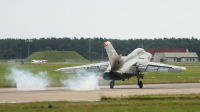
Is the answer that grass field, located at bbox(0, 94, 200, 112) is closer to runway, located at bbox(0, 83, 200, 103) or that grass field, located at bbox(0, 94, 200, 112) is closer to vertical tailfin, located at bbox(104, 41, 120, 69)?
runway, located at bbox(0, 83, 200, 103)

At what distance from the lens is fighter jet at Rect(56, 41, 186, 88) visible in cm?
4709

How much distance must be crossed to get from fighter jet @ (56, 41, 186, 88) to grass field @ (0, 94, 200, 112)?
41.9 feet

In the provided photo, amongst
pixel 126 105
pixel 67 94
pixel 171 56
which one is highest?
pixel 126 105

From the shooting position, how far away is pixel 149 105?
30.3 meters

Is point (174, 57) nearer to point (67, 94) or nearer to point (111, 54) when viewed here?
point (111, 54)

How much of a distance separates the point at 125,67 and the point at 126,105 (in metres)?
18.4

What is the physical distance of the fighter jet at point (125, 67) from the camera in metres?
47.1

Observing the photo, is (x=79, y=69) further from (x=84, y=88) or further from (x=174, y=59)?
(x=174, y=59)

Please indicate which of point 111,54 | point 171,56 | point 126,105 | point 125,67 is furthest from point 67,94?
point 171,56

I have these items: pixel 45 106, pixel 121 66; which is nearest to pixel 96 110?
pixel 45 106

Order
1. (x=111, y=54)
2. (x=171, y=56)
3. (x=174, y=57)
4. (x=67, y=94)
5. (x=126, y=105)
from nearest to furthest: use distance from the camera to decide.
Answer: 1. (x=126, y=105)
2. (x=67, y=94)
3. (x=111, y=54)
4. (x=171, y=56)
5. (x=174, y=57)

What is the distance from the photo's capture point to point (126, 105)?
100.0 feet

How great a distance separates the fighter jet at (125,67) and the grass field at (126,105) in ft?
41.9

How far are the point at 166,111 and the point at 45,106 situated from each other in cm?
740
